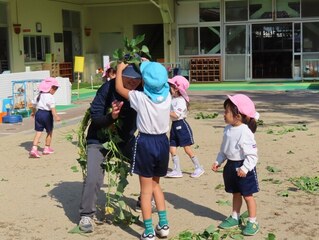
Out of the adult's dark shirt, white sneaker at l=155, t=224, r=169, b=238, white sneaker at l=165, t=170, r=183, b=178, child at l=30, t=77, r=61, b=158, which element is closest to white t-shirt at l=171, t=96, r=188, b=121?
white sneaker at l=165, t=170, r=183, b=178

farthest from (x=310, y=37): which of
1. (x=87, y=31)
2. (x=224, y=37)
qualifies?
(x=87, y=31)

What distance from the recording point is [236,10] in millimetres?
24766

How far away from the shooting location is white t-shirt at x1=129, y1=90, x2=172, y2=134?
15.4ft

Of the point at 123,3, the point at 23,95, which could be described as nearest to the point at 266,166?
the point at 23,95

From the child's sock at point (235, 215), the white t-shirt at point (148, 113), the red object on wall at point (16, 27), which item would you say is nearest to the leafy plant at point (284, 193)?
the child's sock at point (235, 215)

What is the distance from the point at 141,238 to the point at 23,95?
34.6ft

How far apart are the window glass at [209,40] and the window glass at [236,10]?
0.86 metres

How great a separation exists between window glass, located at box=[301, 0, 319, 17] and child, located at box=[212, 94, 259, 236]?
2043cm

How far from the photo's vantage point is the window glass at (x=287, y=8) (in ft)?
79.3

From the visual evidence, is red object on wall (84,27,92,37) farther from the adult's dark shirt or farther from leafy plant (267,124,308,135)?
the adult's dark shirt

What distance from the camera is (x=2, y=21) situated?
21.0 m

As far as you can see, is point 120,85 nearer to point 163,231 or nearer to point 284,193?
point 163,231

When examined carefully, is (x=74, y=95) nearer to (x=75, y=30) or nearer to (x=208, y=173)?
(x=75, y=30)

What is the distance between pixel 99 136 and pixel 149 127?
0.74 m
